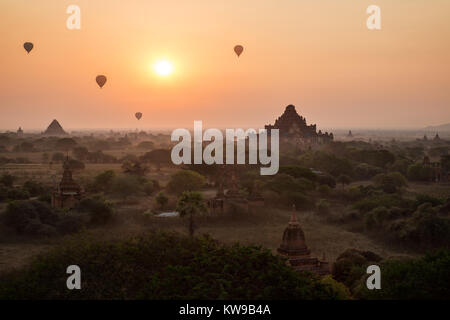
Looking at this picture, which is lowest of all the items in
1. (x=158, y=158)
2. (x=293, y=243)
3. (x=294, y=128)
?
(x=293, y=243)

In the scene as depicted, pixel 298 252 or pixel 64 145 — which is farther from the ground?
pixel 64 145

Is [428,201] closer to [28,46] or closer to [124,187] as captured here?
[124,187]

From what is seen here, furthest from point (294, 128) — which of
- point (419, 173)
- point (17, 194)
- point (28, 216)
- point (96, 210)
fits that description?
point (28, 216)

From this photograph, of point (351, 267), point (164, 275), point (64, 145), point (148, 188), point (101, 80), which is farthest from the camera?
point (64, 145)

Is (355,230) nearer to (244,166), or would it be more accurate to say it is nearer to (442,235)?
(442,235)

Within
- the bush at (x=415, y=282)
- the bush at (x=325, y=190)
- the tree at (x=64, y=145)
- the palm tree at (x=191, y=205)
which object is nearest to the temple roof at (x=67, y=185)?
the palm tree at (x=191, y=205)
